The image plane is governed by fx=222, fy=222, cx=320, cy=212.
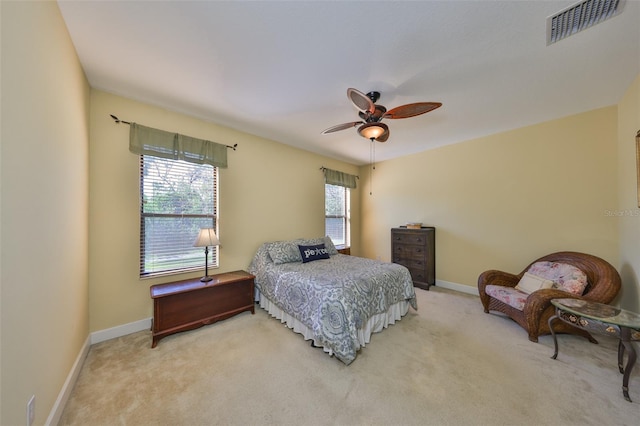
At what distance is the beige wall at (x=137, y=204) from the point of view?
2.44 m

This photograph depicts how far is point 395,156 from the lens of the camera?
496cm

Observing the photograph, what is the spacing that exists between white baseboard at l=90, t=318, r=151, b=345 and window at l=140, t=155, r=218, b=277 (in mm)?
555

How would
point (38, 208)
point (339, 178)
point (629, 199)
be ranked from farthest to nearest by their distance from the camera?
point (339, 178) < point (629, 199) < point (38, 208)

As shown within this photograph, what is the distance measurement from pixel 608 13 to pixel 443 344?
298 centimetres

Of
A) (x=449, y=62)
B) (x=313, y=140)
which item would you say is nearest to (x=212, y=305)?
(x=313, y=140)

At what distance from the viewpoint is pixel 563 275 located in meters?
2.69

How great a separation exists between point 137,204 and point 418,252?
445 cm

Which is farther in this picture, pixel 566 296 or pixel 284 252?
pixel 284 252

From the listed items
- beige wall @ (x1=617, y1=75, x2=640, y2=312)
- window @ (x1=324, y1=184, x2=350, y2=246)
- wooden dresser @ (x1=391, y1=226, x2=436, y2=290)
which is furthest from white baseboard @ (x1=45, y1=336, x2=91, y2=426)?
beige wall @ (x1=617, y1=75, x2=640, y2=312)

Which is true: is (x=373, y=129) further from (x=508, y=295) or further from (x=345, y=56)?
(x=508, y=295)

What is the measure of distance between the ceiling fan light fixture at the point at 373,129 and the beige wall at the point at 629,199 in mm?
2460

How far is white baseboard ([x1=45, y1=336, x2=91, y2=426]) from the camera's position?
1395 mm

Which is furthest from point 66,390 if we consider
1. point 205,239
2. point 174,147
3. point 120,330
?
point 174,147

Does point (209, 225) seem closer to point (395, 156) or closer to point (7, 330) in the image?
point (7, 330)
